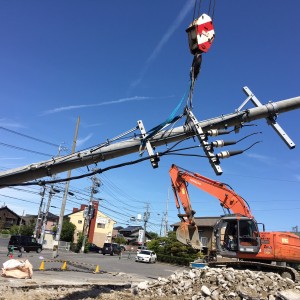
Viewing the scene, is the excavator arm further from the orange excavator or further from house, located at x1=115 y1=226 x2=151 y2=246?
house, located at x1=115 y1=226 x2=151 y2=246

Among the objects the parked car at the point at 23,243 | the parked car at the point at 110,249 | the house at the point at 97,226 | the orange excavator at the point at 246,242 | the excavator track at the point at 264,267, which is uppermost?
the house at the point at 97,226

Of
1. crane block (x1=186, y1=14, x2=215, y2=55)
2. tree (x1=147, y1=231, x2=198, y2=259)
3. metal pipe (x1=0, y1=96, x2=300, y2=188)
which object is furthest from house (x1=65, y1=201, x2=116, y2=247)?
crane block (x1=186, y1=14, x2=215, y2=55)

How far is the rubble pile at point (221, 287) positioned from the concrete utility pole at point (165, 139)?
19.6ft

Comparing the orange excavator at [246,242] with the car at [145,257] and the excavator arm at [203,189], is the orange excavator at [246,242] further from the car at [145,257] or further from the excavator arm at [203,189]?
the car at [145,257]

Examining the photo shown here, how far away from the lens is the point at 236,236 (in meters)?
16.7

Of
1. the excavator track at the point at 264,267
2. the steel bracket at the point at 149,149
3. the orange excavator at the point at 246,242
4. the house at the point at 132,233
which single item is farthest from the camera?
the house at the point at 132,233

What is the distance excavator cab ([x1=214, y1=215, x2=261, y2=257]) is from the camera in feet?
53.8

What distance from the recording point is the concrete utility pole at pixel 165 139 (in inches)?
336

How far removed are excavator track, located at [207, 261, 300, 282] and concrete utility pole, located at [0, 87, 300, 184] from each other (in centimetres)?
899

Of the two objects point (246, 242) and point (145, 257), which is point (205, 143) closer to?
point (246, 242)

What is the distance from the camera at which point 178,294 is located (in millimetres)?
13383

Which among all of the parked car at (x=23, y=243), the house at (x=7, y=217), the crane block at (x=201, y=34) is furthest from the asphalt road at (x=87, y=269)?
the house at (x=7, y=217)

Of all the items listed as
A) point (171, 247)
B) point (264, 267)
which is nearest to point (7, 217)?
point (171, 247)

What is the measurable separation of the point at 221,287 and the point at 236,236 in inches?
167
